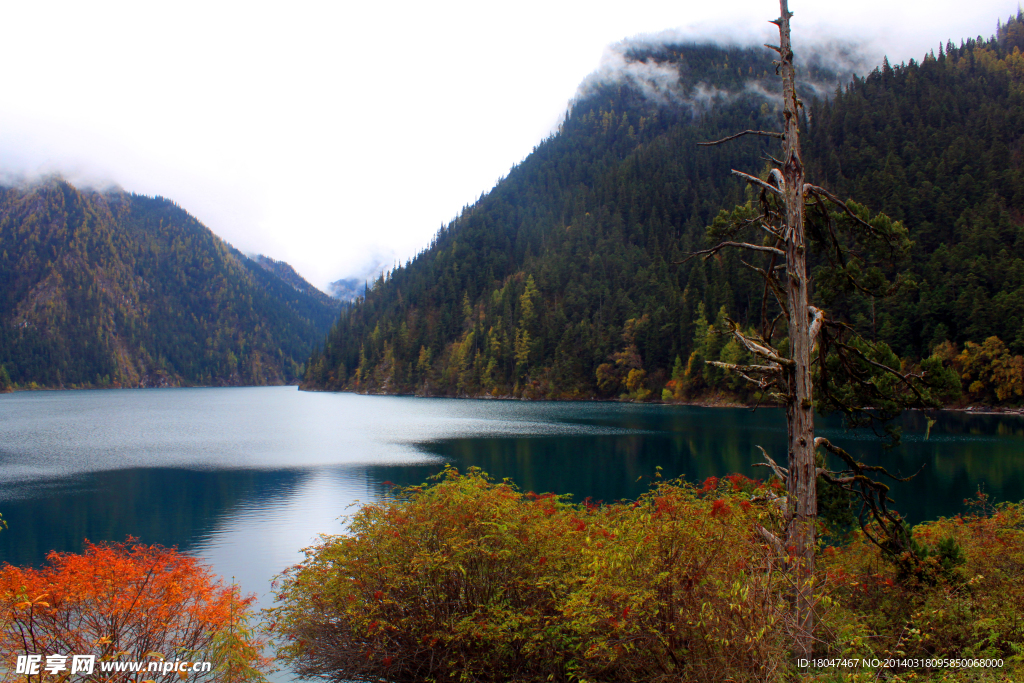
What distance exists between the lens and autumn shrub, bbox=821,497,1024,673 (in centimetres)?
870

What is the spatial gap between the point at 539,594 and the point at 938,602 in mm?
6713

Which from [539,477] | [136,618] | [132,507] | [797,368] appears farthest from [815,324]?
[132,507]

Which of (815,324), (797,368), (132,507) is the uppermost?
(815,324)

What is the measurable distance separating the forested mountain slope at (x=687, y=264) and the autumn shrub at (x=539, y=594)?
6755 centimetres

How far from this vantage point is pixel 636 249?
150 metres

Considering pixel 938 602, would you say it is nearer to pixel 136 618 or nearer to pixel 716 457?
pixel 136 618

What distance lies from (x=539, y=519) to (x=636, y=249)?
144588mm

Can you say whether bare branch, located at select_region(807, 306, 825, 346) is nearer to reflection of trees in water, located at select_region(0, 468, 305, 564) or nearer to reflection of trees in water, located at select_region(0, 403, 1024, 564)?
reflection of trees in water, located at select_region(0, 403, 1024, 564)

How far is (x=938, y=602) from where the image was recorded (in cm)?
979

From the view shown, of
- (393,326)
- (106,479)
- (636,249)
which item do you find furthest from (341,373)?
(106,479)

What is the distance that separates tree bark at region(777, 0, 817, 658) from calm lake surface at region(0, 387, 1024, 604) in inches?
597

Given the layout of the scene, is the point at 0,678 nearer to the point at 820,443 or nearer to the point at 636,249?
the point at 820,443

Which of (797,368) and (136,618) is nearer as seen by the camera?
(797,368)

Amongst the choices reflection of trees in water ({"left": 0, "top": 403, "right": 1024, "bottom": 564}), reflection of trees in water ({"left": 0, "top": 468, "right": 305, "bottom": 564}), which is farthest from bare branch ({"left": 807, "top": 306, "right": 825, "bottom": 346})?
reflection of trees in water ({"left": 0, "top": 468, "right": 305, "bottom": 564})
